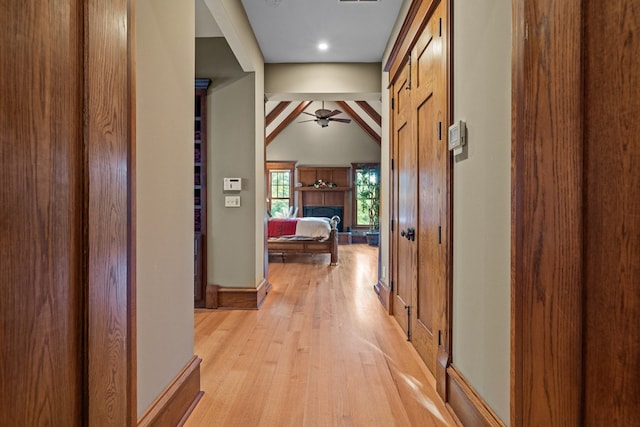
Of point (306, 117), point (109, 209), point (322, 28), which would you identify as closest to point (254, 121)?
point (322, 28)

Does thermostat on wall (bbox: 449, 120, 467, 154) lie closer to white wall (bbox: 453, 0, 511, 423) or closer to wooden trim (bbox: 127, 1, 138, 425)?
white wall (bbox: 453, 0, 511, 423)

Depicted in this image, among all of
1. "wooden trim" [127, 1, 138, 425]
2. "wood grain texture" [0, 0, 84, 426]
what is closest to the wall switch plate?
"wooden trim" [127, 1, 138, 425]

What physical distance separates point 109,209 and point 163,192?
531mm

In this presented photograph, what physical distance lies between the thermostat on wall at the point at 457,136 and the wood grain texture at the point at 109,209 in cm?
138

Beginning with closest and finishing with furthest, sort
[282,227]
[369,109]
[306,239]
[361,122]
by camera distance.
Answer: [306,239] → [282,227] → [369,109] → [361,122]

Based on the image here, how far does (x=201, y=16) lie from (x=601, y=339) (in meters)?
3.43

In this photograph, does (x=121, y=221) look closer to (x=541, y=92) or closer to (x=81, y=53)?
(x=81, y=53)

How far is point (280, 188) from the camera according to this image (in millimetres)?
10914

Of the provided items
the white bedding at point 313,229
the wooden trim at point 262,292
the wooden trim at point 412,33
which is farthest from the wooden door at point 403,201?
the white bedding at point 313,229

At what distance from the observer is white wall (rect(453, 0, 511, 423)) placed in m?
1.22

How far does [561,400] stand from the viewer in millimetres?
660

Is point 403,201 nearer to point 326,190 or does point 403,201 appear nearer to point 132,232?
point 132,232

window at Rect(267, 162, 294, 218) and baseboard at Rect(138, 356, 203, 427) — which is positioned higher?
window at Rect(267, 162, 294, 218)

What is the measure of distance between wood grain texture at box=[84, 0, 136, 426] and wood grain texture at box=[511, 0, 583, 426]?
1020 mm
